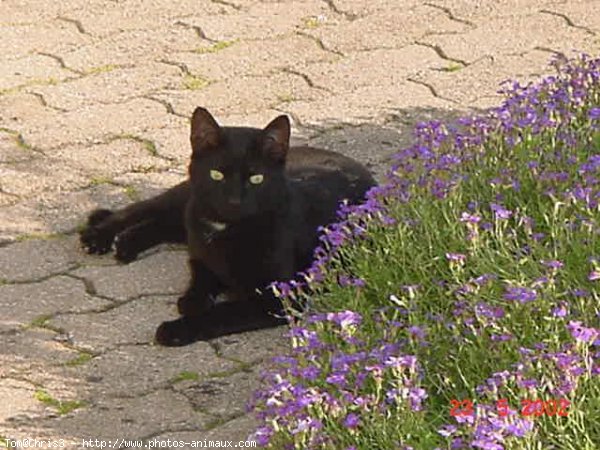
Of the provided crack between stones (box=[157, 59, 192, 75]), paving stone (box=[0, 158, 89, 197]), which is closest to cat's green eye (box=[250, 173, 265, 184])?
paving stone (box=[0, 158, 89, 197])

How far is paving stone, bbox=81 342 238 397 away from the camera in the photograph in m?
4.32

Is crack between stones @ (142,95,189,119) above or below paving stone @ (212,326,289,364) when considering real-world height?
above

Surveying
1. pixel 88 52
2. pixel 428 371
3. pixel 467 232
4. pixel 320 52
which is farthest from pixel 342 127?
pixel 428 371

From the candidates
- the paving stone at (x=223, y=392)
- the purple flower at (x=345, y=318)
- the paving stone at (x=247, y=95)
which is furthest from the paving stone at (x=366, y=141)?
the purple flower at (x=345, y=318)

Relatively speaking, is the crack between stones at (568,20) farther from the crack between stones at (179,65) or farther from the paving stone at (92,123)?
the paving stone at (92,123)

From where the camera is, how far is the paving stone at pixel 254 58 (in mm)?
6613

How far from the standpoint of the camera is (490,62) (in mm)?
6723

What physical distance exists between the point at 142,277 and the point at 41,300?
1.20 feet

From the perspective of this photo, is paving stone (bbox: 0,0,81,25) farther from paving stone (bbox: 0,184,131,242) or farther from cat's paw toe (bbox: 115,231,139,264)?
cat's paw toe (bbox: 115,231,139,264)

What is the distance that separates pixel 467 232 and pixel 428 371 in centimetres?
55

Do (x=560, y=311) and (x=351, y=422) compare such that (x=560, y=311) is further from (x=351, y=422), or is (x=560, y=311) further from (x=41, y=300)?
(x=41, y=300)

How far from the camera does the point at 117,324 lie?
4699 mm

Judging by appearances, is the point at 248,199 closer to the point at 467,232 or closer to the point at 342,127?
the point at 467,232

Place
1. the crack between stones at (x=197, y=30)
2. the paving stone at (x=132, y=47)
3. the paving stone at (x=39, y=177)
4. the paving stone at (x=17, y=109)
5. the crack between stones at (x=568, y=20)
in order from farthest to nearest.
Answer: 1. the crack between stones at (x=568, y=20)
2. the crack between stones at (x=197, y=30)
3. the paving stone at (x=132, y=47)
4. the paving stone at (x=17, y=109)
5. the paving stone at (x=39, y=177)
